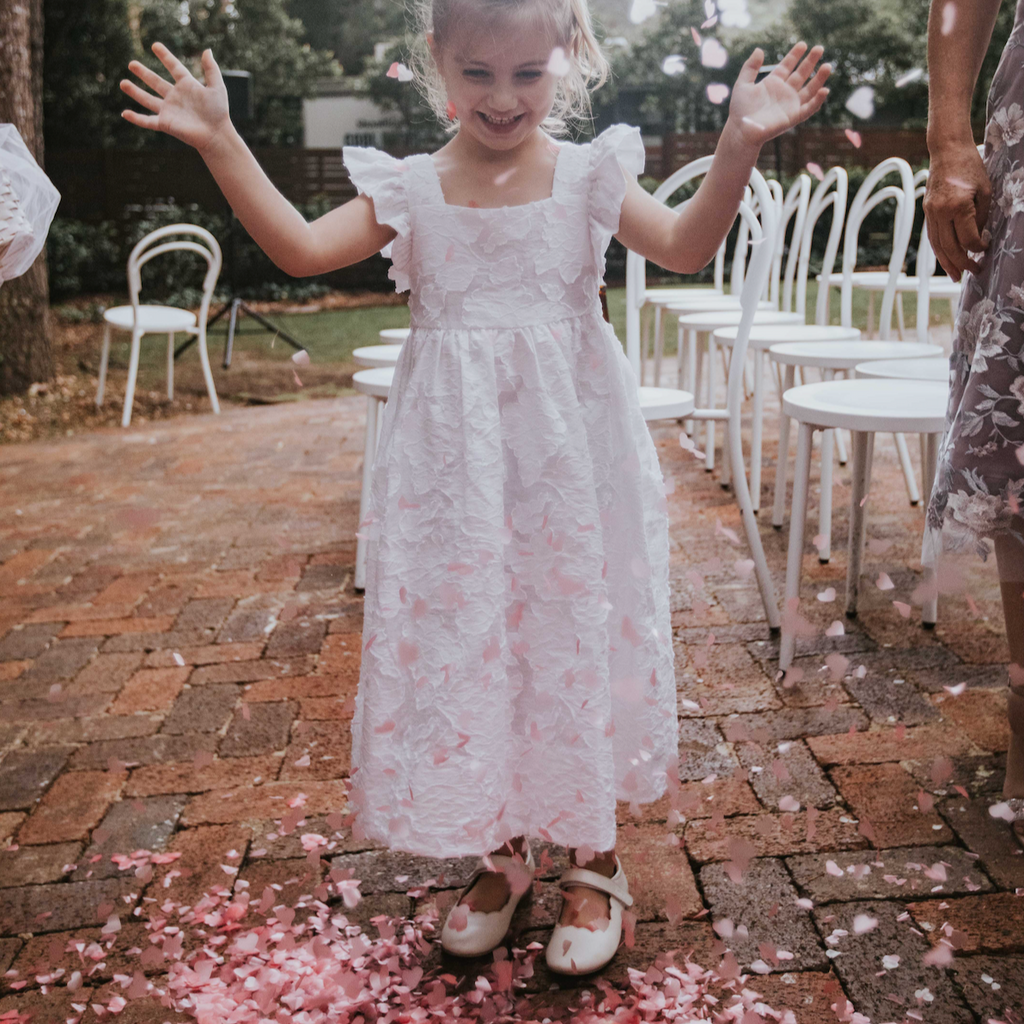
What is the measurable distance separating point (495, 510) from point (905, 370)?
1.43m

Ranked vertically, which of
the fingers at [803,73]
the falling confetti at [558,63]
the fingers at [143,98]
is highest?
the falling confetti at [558,63]

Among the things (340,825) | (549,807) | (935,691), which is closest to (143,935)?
(340,825)

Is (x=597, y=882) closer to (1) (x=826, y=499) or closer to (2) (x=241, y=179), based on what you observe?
(2) (x=241, y=179)

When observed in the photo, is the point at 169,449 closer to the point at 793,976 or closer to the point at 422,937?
the point at 422,937

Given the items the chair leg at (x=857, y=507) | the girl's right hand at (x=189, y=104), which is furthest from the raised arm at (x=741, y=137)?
the chair leg at (x=857, y=507)

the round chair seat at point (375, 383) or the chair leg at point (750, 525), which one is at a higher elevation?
the round chair seat at point (375, 383)

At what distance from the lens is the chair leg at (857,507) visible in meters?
2.17

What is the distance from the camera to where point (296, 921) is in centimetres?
140

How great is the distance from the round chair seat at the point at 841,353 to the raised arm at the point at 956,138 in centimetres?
119

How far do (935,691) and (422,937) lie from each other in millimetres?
1093

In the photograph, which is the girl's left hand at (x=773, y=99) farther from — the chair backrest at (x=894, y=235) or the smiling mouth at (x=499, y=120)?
the chair backrest at (x=894, y=235)

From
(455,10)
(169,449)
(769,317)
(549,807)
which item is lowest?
(169,449)

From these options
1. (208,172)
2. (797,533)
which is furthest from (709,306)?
(208,172)

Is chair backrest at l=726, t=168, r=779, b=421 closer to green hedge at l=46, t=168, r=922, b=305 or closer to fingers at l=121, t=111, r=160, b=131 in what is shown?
fingers at l=121, t=111, r=160, b=131
